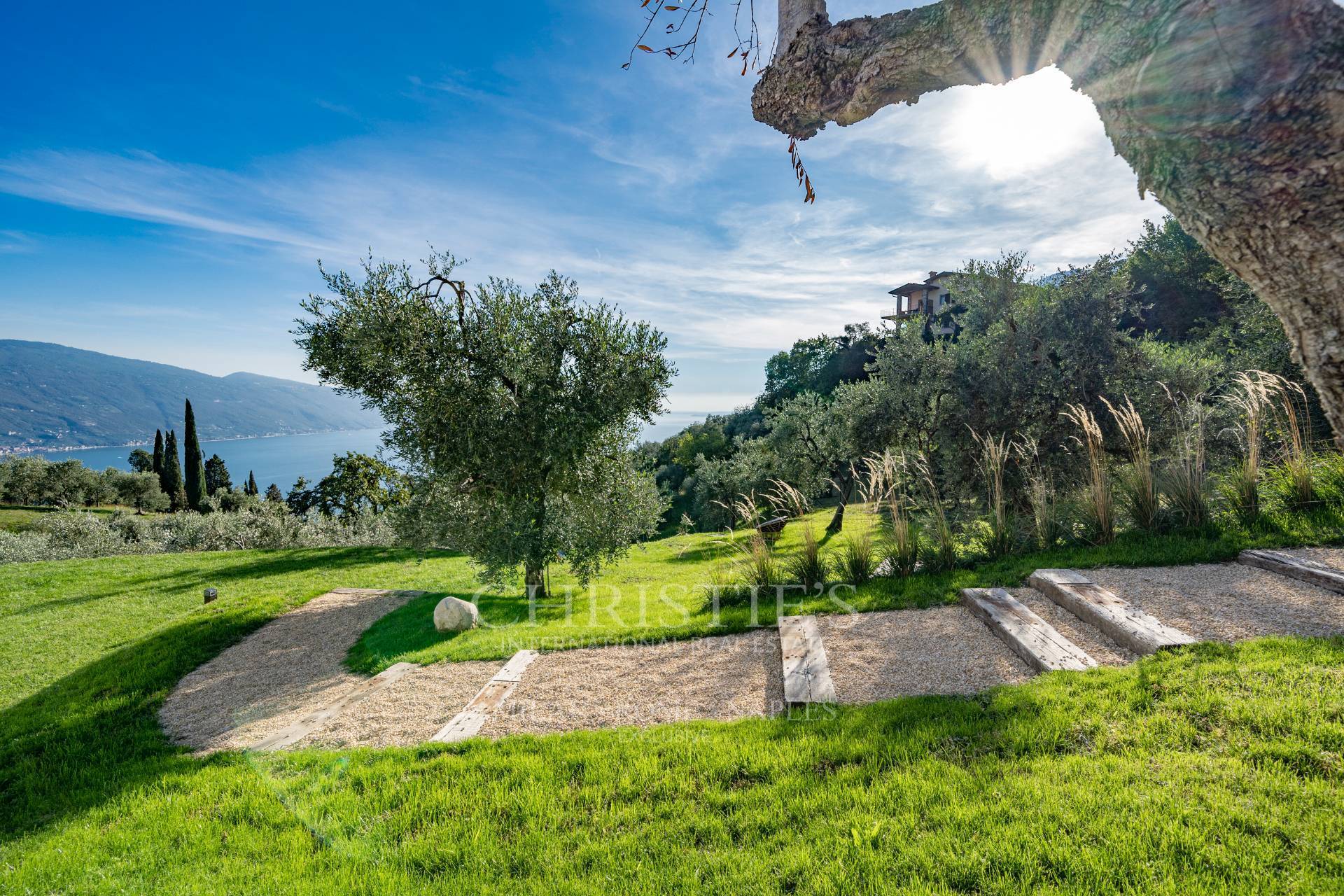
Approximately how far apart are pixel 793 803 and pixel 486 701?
3.03 meters

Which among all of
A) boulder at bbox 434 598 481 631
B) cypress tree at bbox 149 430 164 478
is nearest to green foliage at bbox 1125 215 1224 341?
boulder at bbox 434 598 481 631

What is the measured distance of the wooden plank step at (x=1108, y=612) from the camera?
12.6ft

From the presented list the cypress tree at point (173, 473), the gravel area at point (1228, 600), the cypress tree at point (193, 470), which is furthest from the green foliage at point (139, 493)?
the gravel area at point (1228, 600)

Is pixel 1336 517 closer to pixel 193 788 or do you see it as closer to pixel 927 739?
pixel 927 739

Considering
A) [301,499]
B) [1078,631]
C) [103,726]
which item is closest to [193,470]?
[301,499]

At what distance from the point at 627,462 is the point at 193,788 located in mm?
6971

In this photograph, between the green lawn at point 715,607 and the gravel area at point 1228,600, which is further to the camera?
the green lawn at point 715,607

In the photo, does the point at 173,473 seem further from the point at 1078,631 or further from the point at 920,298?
the point at 920,298

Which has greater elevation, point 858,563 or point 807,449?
point 807,449

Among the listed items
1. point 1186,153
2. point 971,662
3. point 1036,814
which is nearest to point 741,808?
point 1036,814

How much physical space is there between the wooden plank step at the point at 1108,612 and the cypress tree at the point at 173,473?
5508cm

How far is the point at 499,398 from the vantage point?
8.52 m

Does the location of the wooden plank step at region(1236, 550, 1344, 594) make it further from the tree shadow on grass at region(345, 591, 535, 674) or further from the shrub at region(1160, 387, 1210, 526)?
the tree shadow on grass at region(345, 591, 535, 674)

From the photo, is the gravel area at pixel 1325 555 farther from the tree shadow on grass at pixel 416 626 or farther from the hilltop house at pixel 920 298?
the hilltop house at pixel 920 298
